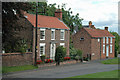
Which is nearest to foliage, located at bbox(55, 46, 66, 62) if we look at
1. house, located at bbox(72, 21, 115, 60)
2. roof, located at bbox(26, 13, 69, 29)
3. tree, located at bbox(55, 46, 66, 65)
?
tree, located at bbox(55, 46, 66, 65)

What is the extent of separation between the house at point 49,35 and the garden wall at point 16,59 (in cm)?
448

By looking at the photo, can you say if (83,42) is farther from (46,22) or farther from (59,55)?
(59,55)

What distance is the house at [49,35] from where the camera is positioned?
115 ft

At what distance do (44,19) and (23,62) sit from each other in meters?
12.4

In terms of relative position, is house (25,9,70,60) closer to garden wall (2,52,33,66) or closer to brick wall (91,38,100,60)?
garden wall (2,52,33,66)

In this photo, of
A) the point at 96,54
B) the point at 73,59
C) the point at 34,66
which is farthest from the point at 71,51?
the point at 34,66

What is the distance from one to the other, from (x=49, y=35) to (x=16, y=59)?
382 inches

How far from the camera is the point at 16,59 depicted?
91.7ft

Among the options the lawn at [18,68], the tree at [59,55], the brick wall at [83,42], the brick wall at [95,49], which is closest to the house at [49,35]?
the tree at [59,55]

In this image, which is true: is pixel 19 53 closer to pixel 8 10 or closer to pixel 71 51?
pixel 8 10

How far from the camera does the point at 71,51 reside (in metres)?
42.8

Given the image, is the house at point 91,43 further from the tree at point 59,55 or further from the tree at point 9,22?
the tree at point 9,22

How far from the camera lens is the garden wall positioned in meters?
26.4

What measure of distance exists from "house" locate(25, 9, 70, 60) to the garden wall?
14.7ft
